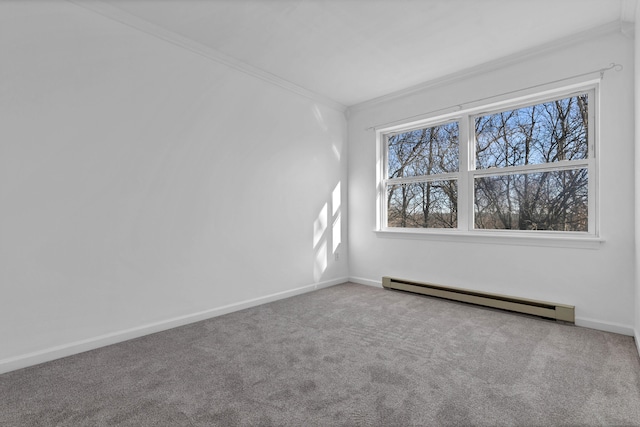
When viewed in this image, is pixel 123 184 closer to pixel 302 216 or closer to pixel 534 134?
pixel 302 216

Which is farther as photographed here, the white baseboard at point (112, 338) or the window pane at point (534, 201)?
the window pane at point (534, 201)

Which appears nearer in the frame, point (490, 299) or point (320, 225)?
point (490, 299)

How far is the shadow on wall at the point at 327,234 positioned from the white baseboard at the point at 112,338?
830 millimetres

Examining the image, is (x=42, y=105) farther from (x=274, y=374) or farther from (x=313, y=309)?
(x=313, y=309)

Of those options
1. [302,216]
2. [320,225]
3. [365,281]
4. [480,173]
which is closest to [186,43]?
[302,216]

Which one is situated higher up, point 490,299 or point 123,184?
point 123,184

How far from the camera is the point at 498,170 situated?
3.46 metres

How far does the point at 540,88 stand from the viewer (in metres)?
3.09

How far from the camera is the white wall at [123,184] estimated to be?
2135 millimetres

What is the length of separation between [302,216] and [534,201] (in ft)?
8.54

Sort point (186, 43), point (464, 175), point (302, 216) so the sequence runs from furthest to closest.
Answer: point (302, 216) < point (464, 175) < point (186, 43)

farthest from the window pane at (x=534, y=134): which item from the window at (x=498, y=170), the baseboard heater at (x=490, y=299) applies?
the baseboard heater at (x=490, y=299)

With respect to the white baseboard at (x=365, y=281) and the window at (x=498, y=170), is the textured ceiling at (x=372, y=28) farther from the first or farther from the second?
the white baseboard at (x=365, y=281)

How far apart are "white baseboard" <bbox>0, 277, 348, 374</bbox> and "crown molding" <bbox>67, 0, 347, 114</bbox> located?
2.52 metres
